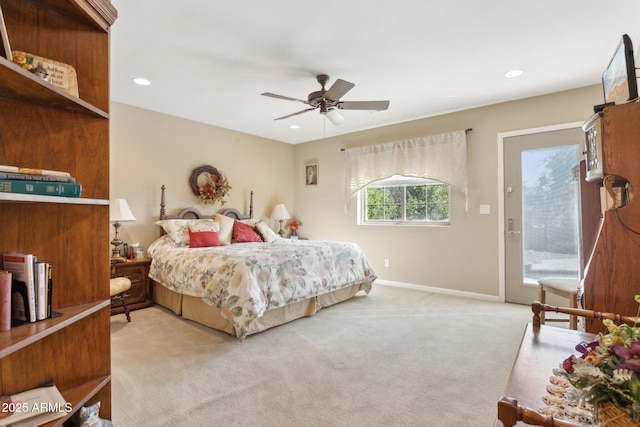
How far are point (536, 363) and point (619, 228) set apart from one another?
63 cm

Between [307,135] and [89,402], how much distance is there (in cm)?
498

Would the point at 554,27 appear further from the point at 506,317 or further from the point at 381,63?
the point at 506,317

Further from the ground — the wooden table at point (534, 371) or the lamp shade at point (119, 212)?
the lamp shade at point (119, 212)

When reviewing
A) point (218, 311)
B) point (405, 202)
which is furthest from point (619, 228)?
point (405, 202)

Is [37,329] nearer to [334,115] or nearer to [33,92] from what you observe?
[33,92]

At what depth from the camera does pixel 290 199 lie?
20.8ft

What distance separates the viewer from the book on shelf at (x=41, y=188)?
898 millimetres

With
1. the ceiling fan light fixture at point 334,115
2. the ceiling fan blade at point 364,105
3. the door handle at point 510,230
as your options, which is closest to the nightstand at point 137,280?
the ceiling fan light fixture at point 334,115

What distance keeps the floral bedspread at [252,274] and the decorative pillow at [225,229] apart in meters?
0.67

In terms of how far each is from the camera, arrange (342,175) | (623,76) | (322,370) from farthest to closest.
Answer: (342,175) → (322,370) → (623,76)

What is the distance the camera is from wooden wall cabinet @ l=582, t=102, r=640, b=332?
1195 millimetres

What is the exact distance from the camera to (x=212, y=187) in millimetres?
4820

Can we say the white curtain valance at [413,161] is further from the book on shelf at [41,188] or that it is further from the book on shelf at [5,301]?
the book on shelf at [5,301]

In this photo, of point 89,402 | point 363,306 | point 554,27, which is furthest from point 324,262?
point 554,27
